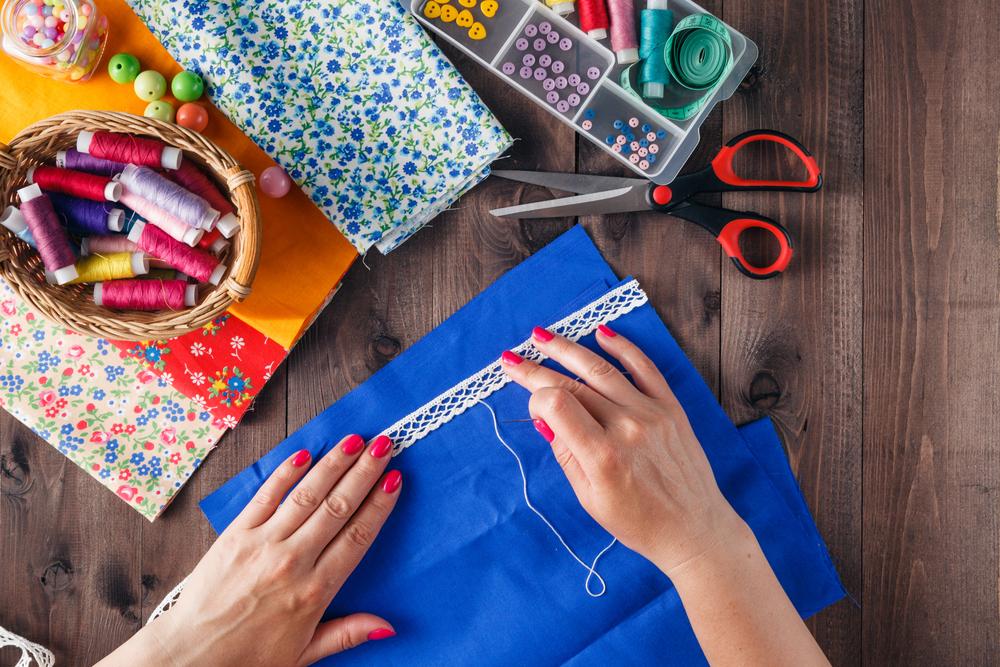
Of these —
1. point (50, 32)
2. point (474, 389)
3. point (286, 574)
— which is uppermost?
point (50, 32)

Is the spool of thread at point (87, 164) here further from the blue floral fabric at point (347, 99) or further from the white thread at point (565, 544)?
the white thread at point (565, 544)

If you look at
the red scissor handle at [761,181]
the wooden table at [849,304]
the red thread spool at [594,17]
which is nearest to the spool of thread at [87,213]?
the wooden table at [849,304]

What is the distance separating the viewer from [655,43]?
3.29 ft

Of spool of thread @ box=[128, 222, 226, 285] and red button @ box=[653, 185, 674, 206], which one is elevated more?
spool of thread @ box=[128, 222, 226, 285]

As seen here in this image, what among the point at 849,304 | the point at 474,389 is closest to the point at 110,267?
the point at 474,389

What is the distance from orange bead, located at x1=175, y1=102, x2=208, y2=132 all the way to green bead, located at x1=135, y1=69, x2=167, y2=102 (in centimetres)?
3

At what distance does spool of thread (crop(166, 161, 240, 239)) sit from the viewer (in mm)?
952

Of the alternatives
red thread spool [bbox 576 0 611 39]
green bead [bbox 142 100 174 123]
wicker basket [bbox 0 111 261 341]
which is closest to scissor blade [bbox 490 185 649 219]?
red thread spool [bbox 576 0 611 39]

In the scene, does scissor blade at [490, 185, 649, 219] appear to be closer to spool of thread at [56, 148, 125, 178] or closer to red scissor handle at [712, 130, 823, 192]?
red scissor handle at [712, 130, 823, 192]

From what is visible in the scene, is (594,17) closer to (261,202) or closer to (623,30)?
(623,30)

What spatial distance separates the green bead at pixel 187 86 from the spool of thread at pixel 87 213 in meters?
0.17

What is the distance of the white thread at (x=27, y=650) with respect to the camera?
106 cm

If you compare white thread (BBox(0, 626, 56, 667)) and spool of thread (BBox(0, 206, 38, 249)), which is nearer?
spool of thread (BBox(0, 206, 38, 249))

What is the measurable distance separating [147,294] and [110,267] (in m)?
0.06
